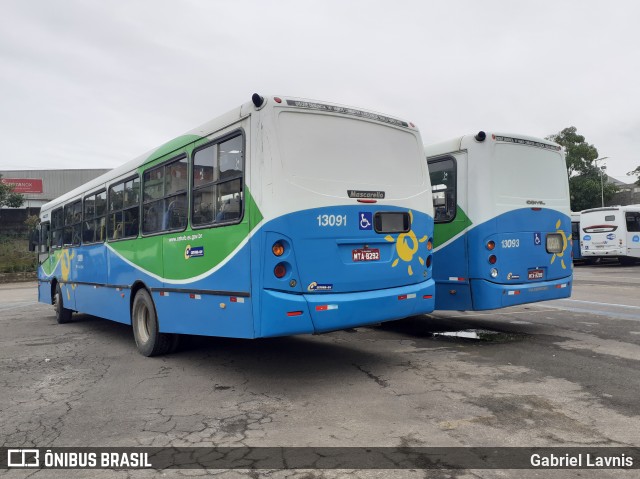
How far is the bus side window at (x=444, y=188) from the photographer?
8.38 metres

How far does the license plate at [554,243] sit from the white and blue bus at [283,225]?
2.93 metres

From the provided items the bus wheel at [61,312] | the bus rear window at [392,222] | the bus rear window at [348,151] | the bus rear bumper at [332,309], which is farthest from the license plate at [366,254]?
the bus wheel at [61,312]

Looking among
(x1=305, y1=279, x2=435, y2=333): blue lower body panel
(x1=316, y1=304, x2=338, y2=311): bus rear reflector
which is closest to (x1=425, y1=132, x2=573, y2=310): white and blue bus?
(x1=305, y1=279, x2=435, y2=333): blue lower body panel

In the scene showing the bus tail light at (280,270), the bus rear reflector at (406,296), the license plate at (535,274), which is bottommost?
the bus rear reflector at (406,296)

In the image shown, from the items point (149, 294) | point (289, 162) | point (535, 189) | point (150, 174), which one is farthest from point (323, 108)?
point (535, 189)

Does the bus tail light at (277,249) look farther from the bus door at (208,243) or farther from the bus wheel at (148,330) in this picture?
the bus wheel at (148,330)

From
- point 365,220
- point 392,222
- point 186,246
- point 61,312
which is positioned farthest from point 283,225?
point 61,312

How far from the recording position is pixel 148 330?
25.6 ft

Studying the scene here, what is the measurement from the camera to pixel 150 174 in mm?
7770

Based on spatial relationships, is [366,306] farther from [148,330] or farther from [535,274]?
[535,274]

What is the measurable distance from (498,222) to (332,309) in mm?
3705

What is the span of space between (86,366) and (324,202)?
4.33 m

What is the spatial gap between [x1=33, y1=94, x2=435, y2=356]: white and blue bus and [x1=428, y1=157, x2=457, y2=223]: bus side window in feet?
5.41

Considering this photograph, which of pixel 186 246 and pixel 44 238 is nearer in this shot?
pixel 186 246
